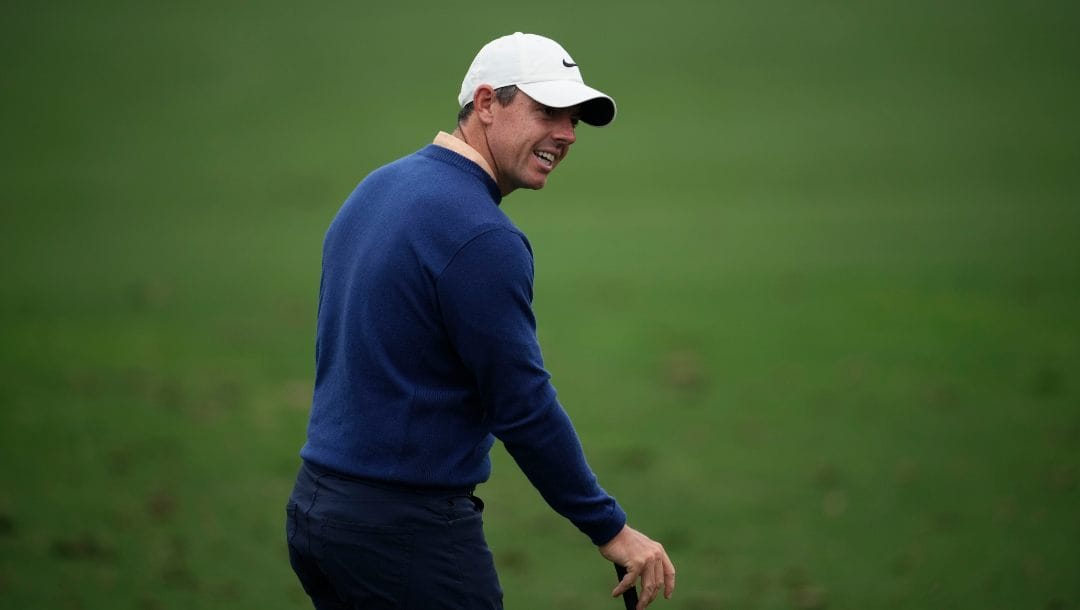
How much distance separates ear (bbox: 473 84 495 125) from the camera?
3.23 metres

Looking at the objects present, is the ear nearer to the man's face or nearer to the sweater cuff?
the man's face

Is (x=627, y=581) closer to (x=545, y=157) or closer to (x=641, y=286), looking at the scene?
(x=545, y=157)

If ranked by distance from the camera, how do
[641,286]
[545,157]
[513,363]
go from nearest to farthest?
1. [513,363]
2. [545,157]
3. [641,286]

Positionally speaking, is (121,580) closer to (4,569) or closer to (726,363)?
(4,569)

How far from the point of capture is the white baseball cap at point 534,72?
125 inches

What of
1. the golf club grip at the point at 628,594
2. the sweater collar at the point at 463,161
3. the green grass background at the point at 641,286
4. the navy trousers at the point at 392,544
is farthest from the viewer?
the green grass background at the point at 641,286

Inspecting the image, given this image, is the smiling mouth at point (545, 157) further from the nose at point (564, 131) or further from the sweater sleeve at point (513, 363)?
the sweater sleeve at point (513, 363)

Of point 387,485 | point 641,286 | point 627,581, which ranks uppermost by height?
point 387,485

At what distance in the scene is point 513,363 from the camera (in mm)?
3021

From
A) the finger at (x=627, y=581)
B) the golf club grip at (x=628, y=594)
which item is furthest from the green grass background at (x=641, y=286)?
the finger at (x=627, y=581)

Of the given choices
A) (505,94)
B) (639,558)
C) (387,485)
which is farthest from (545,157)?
(639,558)

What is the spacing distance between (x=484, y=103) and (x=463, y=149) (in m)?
0.12

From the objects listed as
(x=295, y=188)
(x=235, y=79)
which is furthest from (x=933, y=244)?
(x=235, y=79)

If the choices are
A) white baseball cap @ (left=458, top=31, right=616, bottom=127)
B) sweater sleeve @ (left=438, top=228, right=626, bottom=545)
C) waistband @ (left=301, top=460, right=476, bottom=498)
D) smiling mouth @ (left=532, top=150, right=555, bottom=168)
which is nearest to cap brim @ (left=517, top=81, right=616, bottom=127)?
white baseball cap @ (left=458, top=31, right=616, bottom=127)
